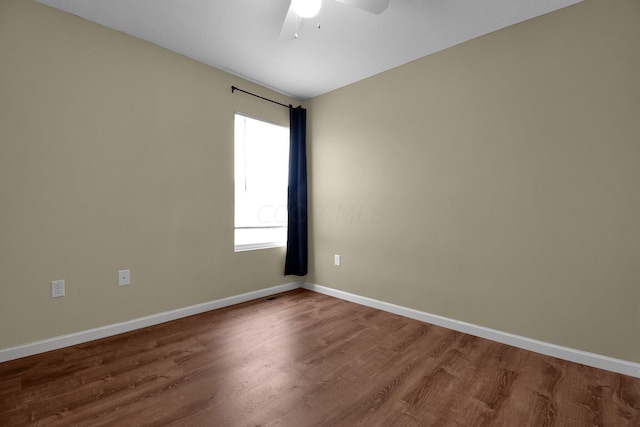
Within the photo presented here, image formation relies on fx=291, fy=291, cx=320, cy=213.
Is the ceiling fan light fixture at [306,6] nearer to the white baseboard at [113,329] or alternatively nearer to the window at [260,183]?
the window at [260,183]

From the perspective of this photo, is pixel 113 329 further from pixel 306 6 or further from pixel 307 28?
pixel 307 28

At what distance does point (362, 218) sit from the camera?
133 inches

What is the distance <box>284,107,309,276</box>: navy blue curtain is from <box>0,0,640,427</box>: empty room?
0.59 metres

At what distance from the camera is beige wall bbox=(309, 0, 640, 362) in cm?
195

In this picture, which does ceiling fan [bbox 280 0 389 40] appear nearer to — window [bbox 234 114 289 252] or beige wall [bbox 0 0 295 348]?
beige wall [bbox 0 0 295 348]

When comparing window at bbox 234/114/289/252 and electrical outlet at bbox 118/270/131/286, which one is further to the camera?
window at bbox 234/114/289/252

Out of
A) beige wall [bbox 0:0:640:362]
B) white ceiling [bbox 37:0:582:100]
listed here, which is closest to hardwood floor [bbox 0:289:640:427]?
beige wall [bbox 0:0:640:362]

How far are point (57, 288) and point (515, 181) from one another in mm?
3644

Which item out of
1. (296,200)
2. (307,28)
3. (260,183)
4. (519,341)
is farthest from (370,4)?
(519,341)

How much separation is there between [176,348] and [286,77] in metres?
2.89

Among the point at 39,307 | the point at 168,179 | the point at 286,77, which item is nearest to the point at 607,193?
the point at 286,77

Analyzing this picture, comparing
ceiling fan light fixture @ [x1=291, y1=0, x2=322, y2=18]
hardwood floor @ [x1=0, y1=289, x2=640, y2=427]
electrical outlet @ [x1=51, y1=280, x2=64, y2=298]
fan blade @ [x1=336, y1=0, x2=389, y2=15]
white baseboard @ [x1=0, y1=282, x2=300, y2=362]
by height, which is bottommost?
hardwood floor @ [x1=0, y1=289, x2=640, y2=427]

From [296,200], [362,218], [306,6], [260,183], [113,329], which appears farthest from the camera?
[296,200]

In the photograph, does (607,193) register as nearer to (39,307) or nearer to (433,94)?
(433,94)
